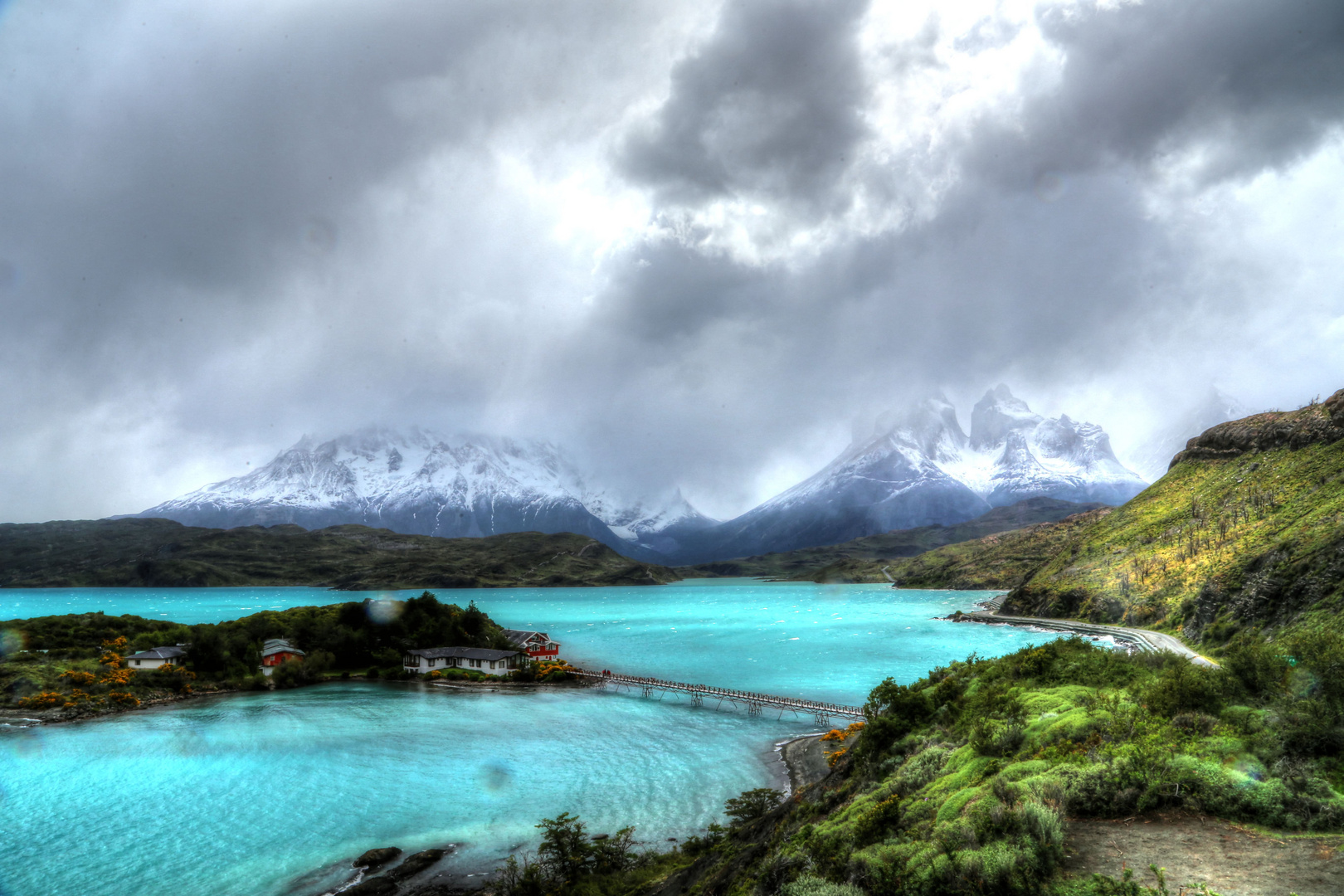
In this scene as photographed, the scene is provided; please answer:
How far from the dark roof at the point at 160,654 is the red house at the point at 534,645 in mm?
40180

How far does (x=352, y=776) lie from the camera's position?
144 feet

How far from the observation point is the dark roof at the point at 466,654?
8169cm

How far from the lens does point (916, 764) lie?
18.3m

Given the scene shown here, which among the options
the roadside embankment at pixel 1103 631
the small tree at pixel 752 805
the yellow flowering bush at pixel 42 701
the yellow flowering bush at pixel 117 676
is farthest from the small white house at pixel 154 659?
the roadside embankment at pixel 1103 631

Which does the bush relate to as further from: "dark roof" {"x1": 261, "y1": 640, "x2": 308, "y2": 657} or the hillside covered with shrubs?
"dark roof" {"x1": 261, "y1": 640, "x2": 308, "y2": 657}

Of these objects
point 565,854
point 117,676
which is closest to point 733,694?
point 565,854

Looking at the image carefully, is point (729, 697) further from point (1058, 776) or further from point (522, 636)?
point (1058, 776)

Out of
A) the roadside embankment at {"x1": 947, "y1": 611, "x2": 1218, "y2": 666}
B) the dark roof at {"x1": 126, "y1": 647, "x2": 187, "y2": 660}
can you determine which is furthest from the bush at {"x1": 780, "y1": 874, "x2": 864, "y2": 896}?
the dark roof at {"x1": 126, "y1": 647, "x2": 187, "y2": 660}

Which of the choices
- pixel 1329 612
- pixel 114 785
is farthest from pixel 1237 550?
pixel 114 785

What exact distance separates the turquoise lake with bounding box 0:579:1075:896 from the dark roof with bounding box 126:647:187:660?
10.8 meters

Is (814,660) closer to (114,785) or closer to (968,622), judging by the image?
(968,622)

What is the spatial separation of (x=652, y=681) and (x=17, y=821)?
53081mm

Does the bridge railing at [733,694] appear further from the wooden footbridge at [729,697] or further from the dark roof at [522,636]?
the dark roof at [522,636]

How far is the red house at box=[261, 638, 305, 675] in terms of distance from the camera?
7931 cm
